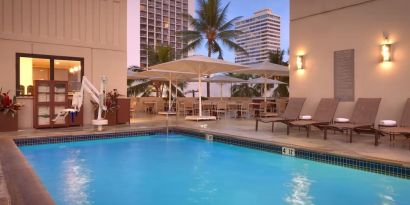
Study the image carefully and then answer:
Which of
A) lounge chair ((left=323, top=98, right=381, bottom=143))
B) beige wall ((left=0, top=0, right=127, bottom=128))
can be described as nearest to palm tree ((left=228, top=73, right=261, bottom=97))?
beige wall ((left=0, top=0, right=127, bottom=128))

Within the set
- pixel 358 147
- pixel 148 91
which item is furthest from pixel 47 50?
pixel 148 91

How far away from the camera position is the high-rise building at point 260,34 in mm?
41719

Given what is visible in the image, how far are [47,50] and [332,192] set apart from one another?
9289mm

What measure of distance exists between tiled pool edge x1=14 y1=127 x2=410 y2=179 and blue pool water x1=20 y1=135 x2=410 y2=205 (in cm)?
11

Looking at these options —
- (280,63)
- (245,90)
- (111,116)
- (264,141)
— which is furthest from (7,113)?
→ (280,63)

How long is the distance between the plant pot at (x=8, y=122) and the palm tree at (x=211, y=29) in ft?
47.4

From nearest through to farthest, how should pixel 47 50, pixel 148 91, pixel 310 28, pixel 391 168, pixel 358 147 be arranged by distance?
pixel 391 168
pixel 358 147
pixel 310 28
pixel 47 50
pixel 148 91

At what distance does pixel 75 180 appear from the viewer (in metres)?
5.12

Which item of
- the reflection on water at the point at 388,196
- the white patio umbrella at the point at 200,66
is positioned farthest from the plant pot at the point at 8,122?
the reflection on water at the point at 388,196

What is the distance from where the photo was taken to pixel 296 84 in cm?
984

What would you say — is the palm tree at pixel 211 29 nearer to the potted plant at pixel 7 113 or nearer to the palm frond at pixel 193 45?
the palm frond at pixel 193 45

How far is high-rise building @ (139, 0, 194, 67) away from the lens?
1730 inches

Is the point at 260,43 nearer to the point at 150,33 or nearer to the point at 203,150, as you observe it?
the point at 150,33

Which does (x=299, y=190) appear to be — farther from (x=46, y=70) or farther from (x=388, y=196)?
(x=46, y=70)
